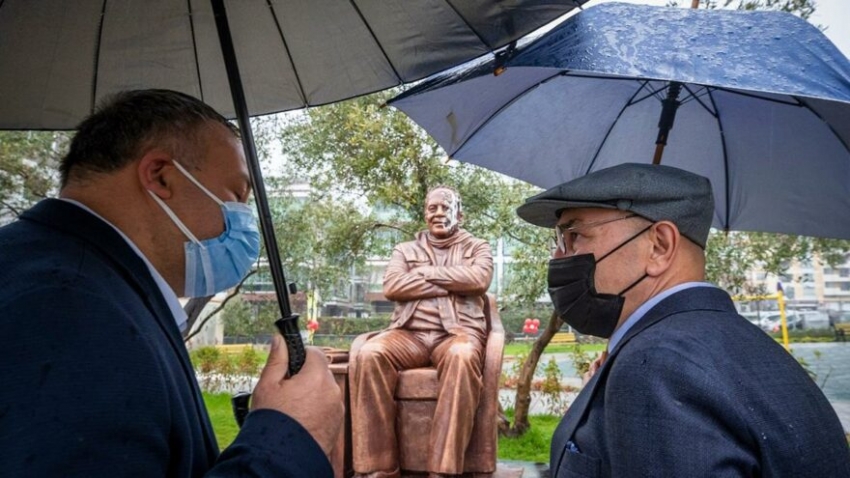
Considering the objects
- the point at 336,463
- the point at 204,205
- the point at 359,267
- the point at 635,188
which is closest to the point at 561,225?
the point at 635,188

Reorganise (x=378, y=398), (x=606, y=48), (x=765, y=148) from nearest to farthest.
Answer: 1. (x=606, y=48)
2. (x=765, y=148)
3. (x=378, y=398)

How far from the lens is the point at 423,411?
4.93 metres

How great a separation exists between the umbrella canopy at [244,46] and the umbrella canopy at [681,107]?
270mm

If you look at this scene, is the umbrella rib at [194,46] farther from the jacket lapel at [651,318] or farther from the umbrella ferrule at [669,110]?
the umbrella ferrule at [669,110]

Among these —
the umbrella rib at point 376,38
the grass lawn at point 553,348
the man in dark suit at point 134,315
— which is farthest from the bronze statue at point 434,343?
the grass lawn at point 553,348

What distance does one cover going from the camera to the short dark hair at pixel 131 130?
135cm

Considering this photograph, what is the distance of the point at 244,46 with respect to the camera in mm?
2338

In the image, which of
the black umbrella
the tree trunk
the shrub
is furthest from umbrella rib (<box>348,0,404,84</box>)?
the shrub

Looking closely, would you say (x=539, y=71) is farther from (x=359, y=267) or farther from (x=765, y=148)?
(x=359, y=267)

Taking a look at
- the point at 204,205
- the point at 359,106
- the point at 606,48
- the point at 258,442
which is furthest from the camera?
the point at 359,106

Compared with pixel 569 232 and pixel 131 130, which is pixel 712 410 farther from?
pixel 131 130

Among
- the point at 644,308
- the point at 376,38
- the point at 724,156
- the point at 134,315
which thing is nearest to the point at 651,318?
the point at 644,308

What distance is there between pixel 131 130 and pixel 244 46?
1060 millimetres

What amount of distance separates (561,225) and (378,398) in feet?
10.4
